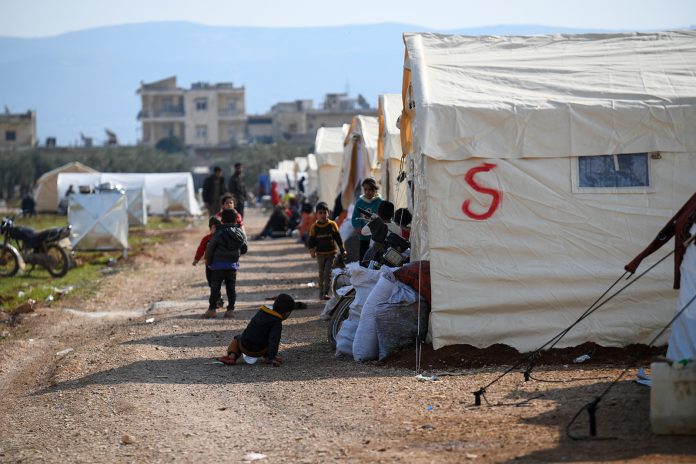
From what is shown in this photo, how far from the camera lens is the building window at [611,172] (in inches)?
388

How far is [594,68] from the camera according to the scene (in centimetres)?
1093

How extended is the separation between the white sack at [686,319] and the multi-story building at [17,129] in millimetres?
98818

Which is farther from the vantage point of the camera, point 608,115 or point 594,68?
point 594,68

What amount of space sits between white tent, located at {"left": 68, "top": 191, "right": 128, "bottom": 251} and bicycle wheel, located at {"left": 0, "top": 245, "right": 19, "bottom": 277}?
8.83 feet

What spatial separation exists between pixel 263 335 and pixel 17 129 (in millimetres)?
96715

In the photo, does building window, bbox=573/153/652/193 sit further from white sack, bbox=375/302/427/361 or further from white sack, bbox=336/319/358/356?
white sack, bbox=336/319/358/356

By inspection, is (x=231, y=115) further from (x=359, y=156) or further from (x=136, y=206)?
(x=359, y=156)

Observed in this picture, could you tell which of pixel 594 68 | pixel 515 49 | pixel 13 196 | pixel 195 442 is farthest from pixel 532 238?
pixel 13 196

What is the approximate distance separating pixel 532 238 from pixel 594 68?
2.27m

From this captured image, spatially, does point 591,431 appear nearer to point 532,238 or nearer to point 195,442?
point 195,442

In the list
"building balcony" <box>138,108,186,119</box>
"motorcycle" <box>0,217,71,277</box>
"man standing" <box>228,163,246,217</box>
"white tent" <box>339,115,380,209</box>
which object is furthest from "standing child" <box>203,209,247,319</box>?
"building balcony" <box>138,108,186,119</box>

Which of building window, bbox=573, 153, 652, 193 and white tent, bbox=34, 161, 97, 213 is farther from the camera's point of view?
white tent, bbox=34, 161, 97, 213

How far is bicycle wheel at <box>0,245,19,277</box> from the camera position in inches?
808

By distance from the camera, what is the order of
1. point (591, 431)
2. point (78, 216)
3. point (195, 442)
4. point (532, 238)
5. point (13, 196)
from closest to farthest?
1. point (591, 431)
2. point (195, 442)
3. point (532, 238)
4. point (78, 216)
5. point (13, 196)
